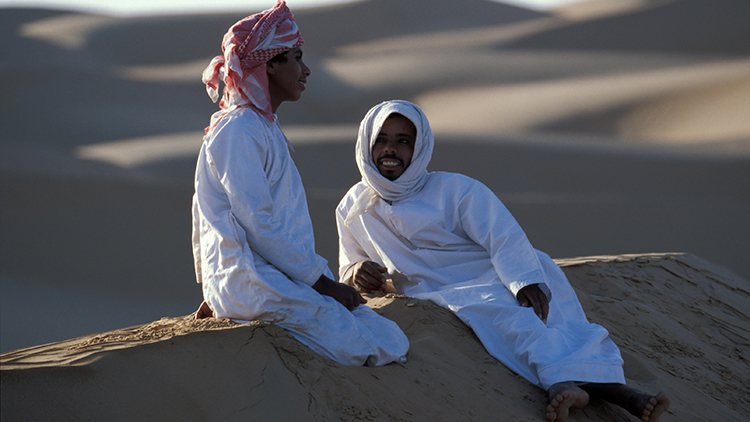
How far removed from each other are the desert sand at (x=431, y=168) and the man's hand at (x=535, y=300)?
0.33 metres

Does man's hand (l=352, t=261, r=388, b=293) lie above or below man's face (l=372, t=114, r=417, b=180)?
below

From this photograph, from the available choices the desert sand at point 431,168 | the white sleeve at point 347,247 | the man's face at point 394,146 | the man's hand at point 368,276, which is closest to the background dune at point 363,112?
the desert sand at point 431,168

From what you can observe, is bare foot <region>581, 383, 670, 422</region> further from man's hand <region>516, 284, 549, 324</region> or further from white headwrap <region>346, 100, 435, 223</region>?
white headwrap <region>346, 100, 435, 223</region>

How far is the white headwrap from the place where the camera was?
405 centimetres

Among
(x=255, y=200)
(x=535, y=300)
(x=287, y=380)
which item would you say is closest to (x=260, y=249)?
(x=255, y=200)

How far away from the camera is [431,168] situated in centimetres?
1612

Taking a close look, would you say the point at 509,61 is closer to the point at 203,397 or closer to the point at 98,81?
the point at 98,81

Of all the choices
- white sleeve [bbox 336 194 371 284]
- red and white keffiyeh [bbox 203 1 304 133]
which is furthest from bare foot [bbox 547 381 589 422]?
red and white keffiyeh [bbox 203 1 304 133]

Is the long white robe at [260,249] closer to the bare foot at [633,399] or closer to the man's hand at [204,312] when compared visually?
the man's hand at [204,312]

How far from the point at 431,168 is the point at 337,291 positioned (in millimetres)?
13182

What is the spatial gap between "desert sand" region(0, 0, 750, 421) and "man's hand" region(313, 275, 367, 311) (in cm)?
30

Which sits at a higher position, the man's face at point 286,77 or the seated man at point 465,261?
the man's face at point 286,77

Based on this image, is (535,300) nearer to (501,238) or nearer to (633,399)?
(501,238)

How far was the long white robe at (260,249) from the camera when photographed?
9.55 feet
